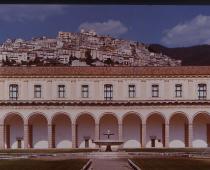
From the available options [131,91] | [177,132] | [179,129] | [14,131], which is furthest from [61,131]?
[179,129]

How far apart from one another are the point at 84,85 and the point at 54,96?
4.90 ft

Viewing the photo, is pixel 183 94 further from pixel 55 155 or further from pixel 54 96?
pixel 55 155

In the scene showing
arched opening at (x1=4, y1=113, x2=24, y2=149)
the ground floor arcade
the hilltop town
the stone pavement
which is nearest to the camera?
the stone pavement

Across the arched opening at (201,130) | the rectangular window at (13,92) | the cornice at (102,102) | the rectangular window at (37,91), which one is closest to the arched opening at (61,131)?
the cornice at (102,102)

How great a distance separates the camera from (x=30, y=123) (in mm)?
31266

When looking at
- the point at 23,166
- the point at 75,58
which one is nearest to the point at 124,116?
the point at 75,58

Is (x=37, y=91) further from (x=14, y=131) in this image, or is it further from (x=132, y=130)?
(x=132, y=130)

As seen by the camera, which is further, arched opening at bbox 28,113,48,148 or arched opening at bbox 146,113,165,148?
arched opening at bbox 146,113,165,148

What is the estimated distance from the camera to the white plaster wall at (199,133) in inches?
1195

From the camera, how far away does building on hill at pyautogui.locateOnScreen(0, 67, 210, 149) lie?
3061cm

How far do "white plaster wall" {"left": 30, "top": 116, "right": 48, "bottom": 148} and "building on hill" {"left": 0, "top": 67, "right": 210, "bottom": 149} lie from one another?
5 cm

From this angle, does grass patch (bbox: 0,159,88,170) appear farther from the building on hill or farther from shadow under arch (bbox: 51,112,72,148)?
the building on hill

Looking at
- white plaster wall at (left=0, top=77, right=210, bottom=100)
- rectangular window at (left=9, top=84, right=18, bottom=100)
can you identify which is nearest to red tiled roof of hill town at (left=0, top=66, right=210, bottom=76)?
white plaster wall at (left=0, top=77, right=210, bottom=100)

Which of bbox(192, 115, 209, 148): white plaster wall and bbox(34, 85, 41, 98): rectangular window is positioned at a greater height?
bbox(34, 85, 41, 98): rectangular window
